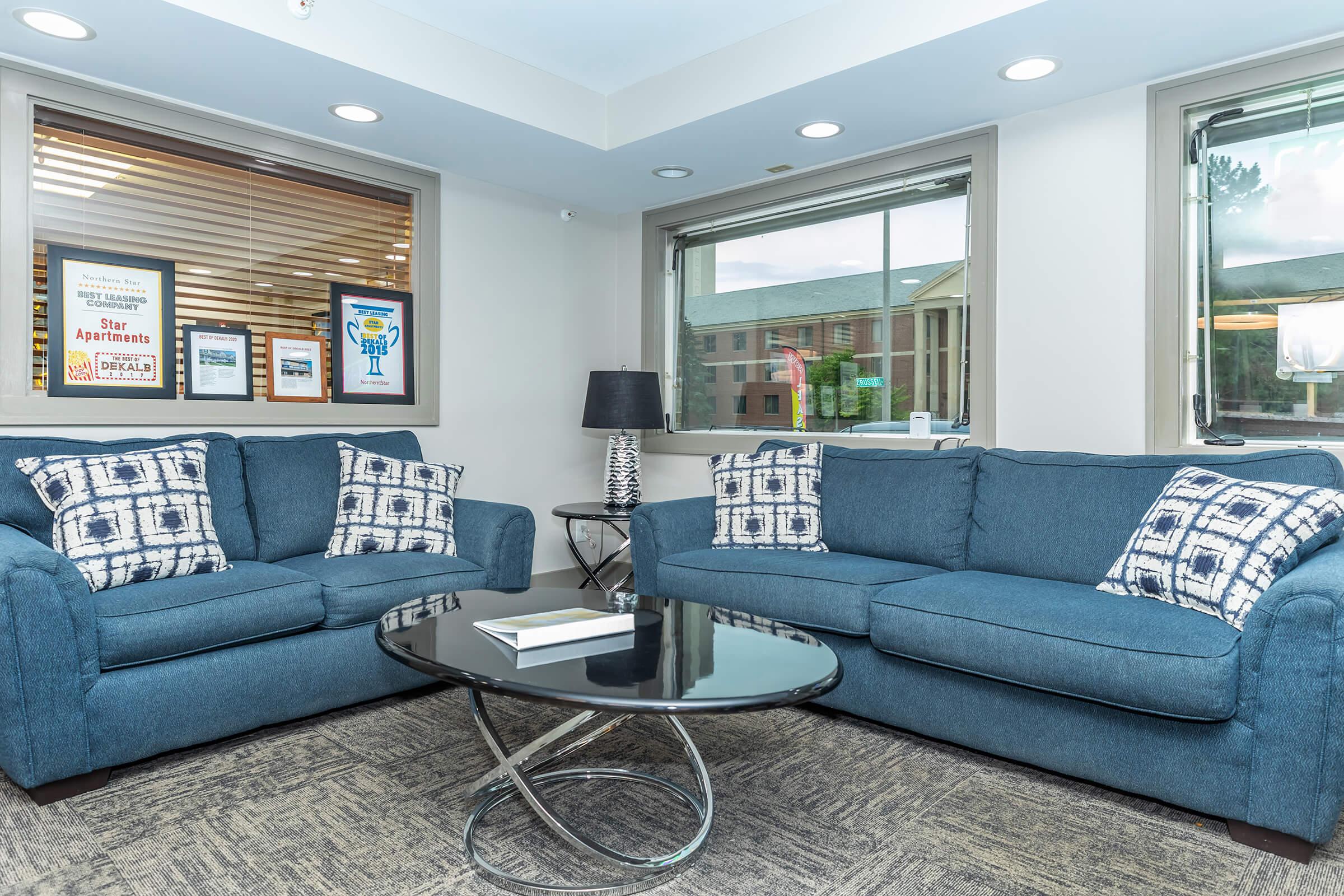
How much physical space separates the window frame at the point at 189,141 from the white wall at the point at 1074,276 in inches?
101

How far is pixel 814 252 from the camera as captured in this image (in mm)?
4168

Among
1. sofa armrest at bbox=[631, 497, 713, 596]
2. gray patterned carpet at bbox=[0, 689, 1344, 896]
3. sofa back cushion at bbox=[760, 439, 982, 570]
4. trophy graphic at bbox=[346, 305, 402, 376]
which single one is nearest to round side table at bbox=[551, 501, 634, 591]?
sofa armrest at bbox=[631, 497, 713, 596]

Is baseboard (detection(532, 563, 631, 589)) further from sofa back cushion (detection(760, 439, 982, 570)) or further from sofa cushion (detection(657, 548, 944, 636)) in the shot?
sofa back cushion (detection(760, 439, 982, 570))

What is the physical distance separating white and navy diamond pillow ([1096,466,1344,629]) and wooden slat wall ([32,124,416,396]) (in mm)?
Result: 3236

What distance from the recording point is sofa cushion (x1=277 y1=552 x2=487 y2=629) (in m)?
2.71

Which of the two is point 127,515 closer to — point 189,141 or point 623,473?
point 189,141

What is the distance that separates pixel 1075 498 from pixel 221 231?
11.1 ft

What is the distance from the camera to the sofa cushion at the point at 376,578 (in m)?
2.71

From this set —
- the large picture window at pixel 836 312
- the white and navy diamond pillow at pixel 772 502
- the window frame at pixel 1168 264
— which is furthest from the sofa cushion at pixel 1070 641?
the large picture window at pixel 836 312

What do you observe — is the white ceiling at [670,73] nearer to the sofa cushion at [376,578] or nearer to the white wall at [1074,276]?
the white wall at [1074,276]

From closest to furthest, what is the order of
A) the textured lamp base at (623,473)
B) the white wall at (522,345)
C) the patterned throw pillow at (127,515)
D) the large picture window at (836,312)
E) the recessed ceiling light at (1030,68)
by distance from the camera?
the patterned throw pillow at (127,515)
the recessed ceiling light at (1030,68)
the large picture window at (836,312)
the white wall at (522,345)
the textured lamp base at (623,473)

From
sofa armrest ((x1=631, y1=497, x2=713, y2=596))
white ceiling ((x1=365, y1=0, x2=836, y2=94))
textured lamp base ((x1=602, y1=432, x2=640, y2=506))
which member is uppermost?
white ceiling ((x1=365, y1=0, x2=836, y2=94))

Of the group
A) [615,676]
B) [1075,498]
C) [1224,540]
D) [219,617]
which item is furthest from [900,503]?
[219,617]

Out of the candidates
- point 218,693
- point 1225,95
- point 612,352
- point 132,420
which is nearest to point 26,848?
point 218,693
